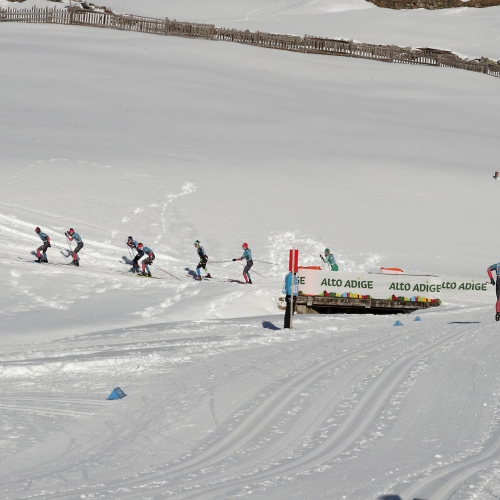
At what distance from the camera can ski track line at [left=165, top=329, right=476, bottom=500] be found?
689 cm

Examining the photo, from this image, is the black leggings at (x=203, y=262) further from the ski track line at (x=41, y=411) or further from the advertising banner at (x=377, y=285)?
the ski track line at (x=41, y=411)

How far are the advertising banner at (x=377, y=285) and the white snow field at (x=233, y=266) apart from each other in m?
0.64


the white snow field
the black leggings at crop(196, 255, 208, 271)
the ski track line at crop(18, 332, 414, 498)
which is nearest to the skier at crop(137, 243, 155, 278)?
the white snow field

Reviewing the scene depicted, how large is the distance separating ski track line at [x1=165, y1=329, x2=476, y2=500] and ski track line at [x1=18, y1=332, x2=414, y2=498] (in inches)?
22.9

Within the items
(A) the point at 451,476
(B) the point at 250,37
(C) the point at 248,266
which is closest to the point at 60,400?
(A) the point at 451,476

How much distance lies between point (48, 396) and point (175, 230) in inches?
669

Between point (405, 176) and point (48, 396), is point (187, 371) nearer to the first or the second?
point (48, 396)

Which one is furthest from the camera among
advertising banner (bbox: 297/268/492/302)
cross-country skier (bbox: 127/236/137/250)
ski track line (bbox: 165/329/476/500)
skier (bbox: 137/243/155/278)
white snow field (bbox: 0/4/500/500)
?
cross-country skier (bbox: 127/236/137/250)

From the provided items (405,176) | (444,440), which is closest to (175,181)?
(405,176)

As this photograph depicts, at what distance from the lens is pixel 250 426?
8.77 meters

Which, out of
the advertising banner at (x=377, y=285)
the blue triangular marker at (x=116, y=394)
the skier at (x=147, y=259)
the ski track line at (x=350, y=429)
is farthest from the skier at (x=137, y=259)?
the blue triangular marker at (x=116, y=394)

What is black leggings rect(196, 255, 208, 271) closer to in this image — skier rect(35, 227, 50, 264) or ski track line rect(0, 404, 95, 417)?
skier rect(35, 227, 50, 264)

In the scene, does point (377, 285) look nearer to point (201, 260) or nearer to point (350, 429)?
point (201, 260)

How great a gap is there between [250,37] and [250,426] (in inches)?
1768
